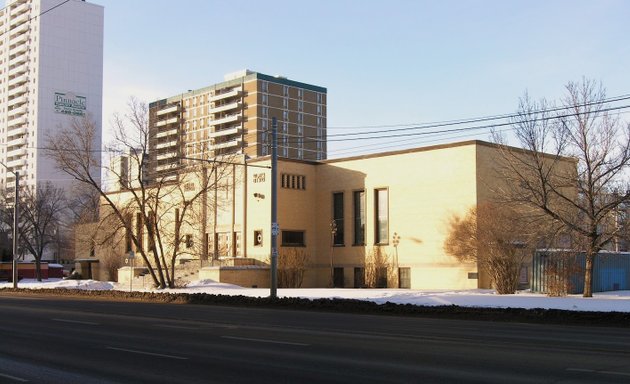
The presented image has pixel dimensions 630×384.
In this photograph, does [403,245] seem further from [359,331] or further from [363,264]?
[359,331]

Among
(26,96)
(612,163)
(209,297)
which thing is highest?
(26,96)

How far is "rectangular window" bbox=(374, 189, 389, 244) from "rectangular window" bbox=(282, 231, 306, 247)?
6.91 m

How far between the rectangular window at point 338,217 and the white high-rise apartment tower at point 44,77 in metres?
110

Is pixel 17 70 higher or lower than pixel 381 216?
higher

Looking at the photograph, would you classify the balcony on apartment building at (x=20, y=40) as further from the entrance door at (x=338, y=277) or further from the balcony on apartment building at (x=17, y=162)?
the entrance door at (x=338, y=277)

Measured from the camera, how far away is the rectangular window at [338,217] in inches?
2138

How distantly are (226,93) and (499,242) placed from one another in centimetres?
10919

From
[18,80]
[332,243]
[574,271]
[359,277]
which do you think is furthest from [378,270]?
[18,80]

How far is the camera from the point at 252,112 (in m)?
139

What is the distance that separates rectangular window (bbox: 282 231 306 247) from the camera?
5441 cm

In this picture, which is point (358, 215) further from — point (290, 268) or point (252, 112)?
point (252, 112)

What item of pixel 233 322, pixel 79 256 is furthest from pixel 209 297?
pixel 79 256

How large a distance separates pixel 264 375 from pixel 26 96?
162050 mm

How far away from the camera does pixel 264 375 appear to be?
1013 cm
